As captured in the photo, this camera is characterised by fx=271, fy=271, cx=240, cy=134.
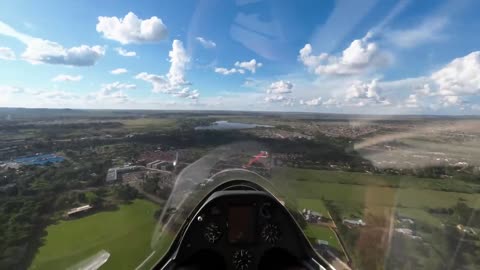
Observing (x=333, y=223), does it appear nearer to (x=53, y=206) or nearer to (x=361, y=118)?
(x=361, y=118)

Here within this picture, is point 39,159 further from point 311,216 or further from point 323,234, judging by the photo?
point 323,234

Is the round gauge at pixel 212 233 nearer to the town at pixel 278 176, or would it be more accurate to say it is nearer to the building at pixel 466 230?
the town at pixel 278 176

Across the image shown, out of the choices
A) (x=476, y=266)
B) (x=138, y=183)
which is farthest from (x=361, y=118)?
(x=138, y=183)

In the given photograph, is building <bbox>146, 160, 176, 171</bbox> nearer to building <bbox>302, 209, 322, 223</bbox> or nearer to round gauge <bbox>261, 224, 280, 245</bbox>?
round gauge <bbox>261, 224, 280, 245</bbox>

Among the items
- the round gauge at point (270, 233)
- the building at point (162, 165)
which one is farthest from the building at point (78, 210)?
the round gauge at point (270, 233)

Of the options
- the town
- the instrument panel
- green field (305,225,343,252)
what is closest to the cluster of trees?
the town

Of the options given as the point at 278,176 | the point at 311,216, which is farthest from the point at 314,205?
the point at 278,176

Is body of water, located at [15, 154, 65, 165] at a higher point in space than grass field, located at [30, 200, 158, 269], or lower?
higher
